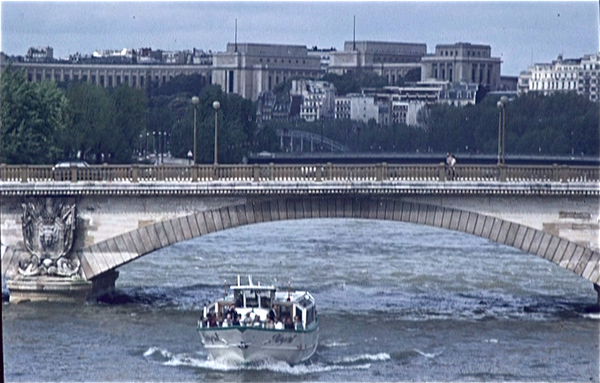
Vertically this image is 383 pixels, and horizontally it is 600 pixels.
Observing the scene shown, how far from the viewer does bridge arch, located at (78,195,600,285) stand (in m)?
50.2

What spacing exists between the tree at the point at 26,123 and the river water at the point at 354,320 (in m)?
5.46

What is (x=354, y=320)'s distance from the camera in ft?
167

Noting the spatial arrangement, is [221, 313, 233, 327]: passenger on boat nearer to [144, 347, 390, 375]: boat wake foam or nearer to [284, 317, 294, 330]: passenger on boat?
[144, 347, 390, 375]: boat wake foam

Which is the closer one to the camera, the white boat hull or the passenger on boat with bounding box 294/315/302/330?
the white boat hull

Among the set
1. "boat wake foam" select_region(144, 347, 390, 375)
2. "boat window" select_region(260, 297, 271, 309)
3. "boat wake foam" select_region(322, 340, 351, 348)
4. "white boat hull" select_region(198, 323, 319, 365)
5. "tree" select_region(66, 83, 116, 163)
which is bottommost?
"boat wake foam" select_region(144, 347, 390, 375)

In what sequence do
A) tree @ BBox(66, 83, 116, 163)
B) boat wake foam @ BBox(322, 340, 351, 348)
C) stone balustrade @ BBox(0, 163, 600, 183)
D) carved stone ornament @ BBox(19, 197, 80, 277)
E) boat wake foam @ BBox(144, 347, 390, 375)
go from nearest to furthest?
boat wake foam @ BBox(144, 347, 390, 375)
boat wake foam @ BBox(322, 340, 351, 348)
stone balustrade @ BBox(0, 163, 600, 183)
carved stone ornament @ BBox(19, 197, 80, 277)
tree @ BBox(66, 83, 116, 163)

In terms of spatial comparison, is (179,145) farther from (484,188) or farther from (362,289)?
(484,188)

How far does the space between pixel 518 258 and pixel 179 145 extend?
4184cm

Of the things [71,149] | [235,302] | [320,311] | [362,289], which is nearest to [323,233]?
[71,149]

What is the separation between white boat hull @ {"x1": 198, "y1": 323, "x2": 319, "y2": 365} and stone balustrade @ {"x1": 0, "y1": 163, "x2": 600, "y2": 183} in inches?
269

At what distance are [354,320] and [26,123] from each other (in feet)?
67.3

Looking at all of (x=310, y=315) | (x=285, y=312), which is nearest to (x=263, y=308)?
(x=285, y=312)

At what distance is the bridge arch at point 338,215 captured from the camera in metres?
50.2

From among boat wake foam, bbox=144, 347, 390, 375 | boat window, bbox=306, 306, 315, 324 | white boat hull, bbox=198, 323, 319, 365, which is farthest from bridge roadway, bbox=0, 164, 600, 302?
white boat hull, bbox=198, 323, 319, 365
